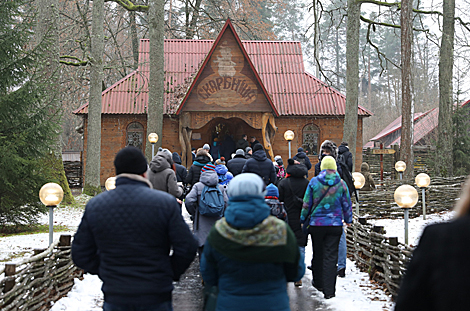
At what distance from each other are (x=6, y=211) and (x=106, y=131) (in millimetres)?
13593

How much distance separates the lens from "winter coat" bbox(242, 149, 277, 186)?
8.89 meters

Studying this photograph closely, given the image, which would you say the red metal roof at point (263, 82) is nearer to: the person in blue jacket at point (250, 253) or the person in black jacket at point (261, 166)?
the person in black jacket at point (261, 166)

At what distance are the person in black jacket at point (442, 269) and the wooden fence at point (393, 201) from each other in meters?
11.5

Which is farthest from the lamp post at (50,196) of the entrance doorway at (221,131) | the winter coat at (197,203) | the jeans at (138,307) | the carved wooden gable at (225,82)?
the entrance doorway at (221,131)

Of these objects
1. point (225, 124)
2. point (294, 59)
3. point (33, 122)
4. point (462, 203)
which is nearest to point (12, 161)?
point (33, 122)

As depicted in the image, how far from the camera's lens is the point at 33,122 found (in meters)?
10.1

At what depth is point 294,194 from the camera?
24.7ft

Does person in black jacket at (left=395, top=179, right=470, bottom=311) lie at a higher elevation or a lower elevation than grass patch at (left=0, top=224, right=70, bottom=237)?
higher

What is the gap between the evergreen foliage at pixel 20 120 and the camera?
31.8 ft

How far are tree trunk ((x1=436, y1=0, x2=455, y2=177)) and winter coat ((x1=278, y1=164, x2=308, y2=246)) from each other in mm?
12918

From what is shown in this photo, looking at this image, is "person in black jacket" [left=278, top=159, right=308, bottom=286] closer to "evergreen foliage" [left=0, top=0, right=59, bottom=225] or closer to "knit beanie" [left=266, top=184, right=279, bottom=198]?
"knit beanie" [left=266, top=184, right=279, bottom=198]

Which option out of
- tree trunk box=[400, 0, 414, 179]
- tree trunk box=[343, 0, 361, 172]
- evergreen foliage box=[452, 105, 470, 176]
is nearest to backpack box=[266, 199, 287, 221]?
tree trunk box=[343, 0, 361, 172]

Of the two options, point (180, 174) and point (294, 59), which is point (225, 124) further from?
point (180, 174)

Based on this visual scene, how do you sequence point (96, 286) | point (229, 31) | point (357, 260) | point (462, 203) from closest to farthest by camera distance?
point (462, 203) → point (96, 286) → point (357, 260) → point (229, 31)
